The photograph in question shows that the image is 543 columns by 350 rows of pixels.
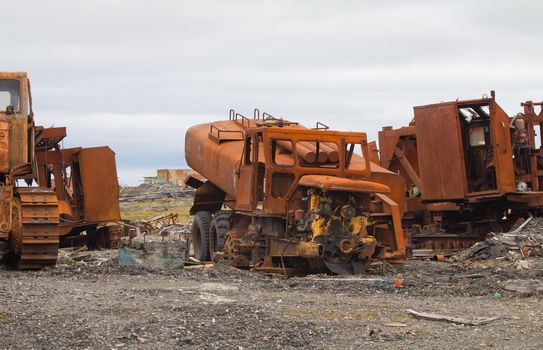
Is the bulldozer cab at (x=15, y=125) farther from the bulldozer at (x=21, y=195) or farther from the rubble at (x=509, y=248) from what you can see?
the rubble at (x=509, y=248)

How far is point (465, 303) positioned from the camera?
10.1m

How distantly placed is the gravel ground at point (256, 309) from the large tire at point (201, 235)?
4172mm

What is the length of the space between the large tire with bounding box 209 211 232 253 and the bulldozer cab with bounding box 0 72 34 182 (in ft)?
11.5

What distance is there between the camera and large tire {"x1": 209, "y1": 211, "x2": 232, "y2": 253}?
1656cm

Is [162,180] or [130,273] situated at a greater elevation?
[162,180]

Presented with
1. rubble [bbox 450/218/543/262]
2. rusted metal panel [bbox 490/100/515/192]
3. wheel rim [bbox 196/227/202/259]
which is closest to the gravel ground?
rubble [bbox 450/218/543/262]

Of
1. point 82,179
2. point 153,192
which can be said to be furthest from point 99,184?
point 153,192

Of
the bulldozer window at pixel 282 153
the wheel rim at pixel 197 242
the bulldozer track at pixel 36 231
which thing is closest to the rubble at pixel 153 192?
the wheel rim at pixel 197 242

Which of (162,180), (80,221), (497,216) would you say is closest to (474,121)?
(497,216)

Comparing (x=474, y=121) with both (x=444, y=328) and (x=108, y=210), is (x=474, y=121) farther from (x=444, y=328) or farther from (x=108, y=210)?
(x=444, y=328)

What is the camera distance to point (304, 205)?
14000 millimetres

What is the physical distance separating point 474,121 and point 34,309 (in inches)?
497

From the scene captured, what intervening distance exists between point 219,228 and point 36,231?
13.1ft

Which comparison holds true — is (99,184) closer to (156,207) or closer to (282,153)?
(282,153)
